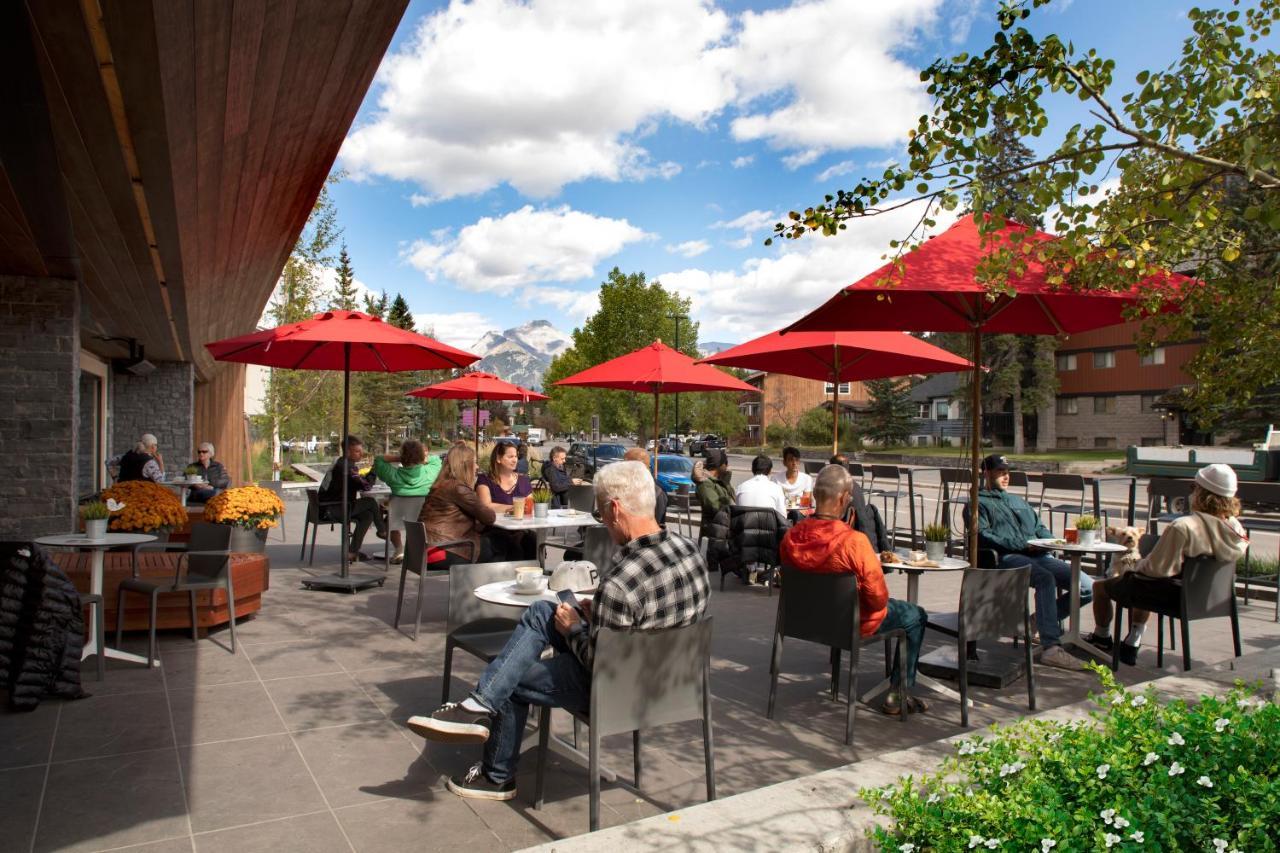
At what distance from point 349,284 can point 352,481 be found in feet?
166

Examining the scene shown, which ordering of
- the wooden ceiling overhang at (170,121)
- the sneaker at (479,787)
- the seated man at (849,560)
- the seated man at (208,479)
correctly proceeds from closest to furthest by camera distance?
the wooden ceiling overhang at (170,121) → the sneaker at (479,787) → the seated man at (849,560) → the seated man at (208,479)

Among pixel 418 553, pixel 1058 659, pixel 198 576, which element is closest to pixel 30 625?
pixel 198 576

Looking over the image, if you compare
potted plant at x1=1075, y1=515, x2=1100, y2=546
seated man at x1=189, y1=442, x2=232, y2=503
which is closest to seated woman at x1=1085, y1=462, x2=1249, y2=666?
potted plant at x1=1075, y1=515, x2=1100, y2=546

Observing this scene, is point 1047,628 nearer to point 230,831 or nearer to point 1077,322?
point 1077,322

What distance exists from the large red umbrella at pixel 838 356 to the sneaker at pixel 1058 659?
3492mm

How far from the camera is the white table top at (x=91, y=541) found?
5.23 meters

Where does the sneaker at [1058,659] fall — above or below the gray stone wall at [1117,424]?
below

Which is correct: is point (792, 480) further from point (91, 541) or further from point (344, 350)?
point (91, 541)

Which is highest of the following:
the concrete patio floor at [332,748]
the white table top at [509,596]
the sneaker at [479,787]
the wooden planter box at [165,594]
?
the white table top at [509,596]

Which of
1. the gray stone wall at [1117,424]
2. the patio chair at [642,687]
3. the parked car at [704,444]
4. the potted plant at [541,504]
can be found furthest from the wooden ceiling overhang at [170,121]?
the parked car at [704,444]

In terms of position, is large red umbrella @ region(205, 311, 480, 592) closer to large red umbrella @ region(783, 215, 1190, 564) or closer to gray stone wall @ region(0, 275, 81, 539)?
gray stone wall @ region(0, 275, 81, 539)

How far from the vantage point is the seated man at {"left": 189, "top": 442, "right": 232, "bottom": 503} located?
11633mm

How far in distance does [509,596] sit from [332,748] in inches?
43.6

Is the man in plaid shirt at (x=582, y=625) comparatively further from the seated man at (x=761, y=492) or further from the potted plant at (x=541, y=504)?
the seated man at (x=761, y=492)
